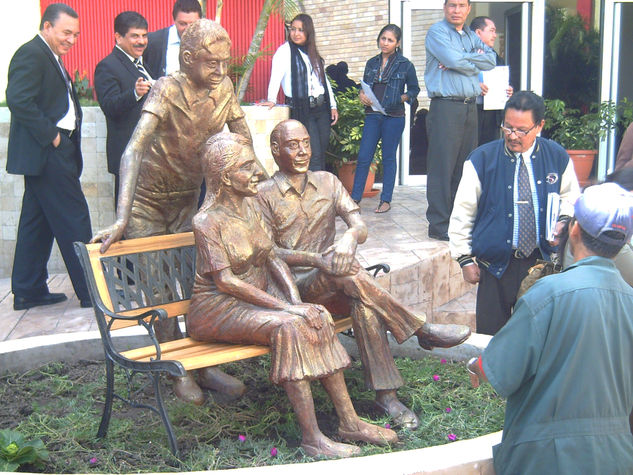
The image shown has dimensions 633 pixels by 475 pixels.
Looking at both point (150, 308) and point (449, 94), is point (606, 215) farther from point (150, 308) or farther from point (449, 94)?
point (449, 94)

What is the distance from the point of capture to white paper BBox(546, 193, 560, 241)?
14.4ft

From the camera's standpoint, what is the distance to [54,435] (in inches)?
151

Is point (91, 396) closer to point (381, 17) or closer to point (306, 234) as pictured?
point (306, 234)

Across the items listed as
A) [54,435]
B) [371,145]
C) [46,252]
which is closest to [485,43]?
[371,145]

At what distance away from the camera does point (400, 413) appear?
13.0 feet

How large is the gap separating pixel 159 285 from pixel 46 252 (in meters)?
2.61

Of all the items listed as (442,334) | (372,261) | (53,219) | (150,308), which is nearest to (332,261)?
(442,334)

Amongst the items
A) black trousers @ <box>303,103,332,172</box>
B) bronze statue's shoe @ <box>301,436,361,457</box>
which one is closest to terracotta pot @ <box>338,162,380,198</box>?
black trousers @ <box>303,103,332,172</box>

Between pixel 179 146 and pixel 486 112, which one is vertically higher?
pixel 179 146

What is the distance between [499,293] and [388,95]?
430 centimetres

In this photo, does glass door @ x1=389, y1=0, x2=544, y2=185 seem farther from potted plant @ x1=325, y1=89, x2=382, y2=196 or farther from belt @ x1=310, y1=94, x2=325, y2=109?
belt @ x1=310, y1=94, x2=325, y2=109

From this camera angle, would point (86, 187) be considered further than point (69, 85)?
Yes

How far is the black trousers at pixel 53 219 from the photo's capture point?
6066 millimetres

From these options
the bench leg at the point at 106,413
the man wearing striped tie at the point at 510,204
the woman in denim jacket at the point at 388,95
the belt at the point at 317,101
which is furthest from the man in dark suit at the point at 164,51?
the bench leg at the point at 106,413
